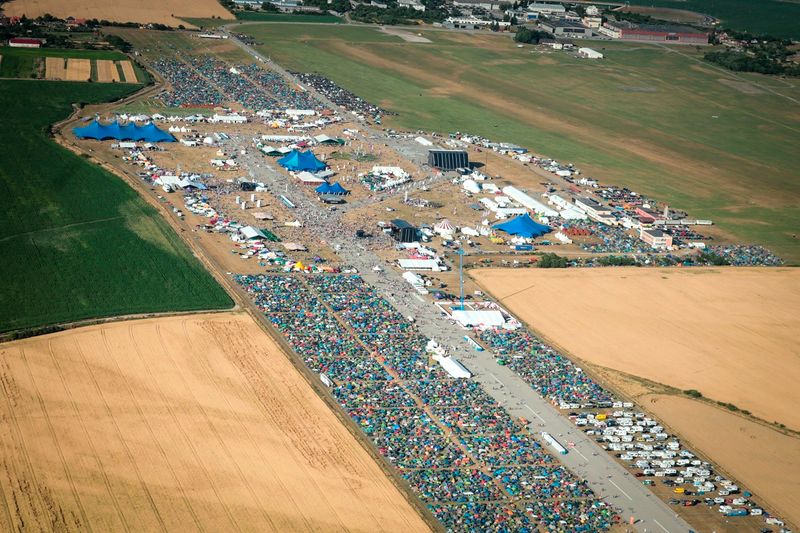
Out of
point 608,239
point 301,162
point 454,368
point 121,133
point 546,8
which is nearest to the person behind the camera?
point 454,368

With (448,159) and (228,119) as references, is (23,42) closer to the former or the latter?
(228,119)

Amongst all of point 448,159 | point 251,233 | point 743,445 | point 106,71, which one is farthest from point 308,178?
point 743,445

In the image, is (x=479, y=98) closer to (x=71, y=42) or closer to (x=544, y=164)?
(x=544, y=164)

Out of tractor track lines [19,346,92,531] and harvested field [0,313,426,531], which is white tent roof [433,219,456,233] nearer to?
harvested field [0,313,426,531]

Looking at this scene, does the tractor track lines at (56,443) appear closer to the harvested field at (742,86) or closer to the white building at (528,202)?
the white building at (528,202)

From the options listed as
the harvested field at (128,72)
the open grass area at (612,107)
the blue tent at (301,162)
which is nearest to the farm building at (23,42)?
the harvested field at (128,72)

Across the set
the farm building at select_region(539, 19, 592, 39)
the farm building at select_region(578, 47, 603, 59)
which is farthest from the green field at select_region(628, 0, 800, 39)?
the farm building at select_region(578, 47, 603, 59)
